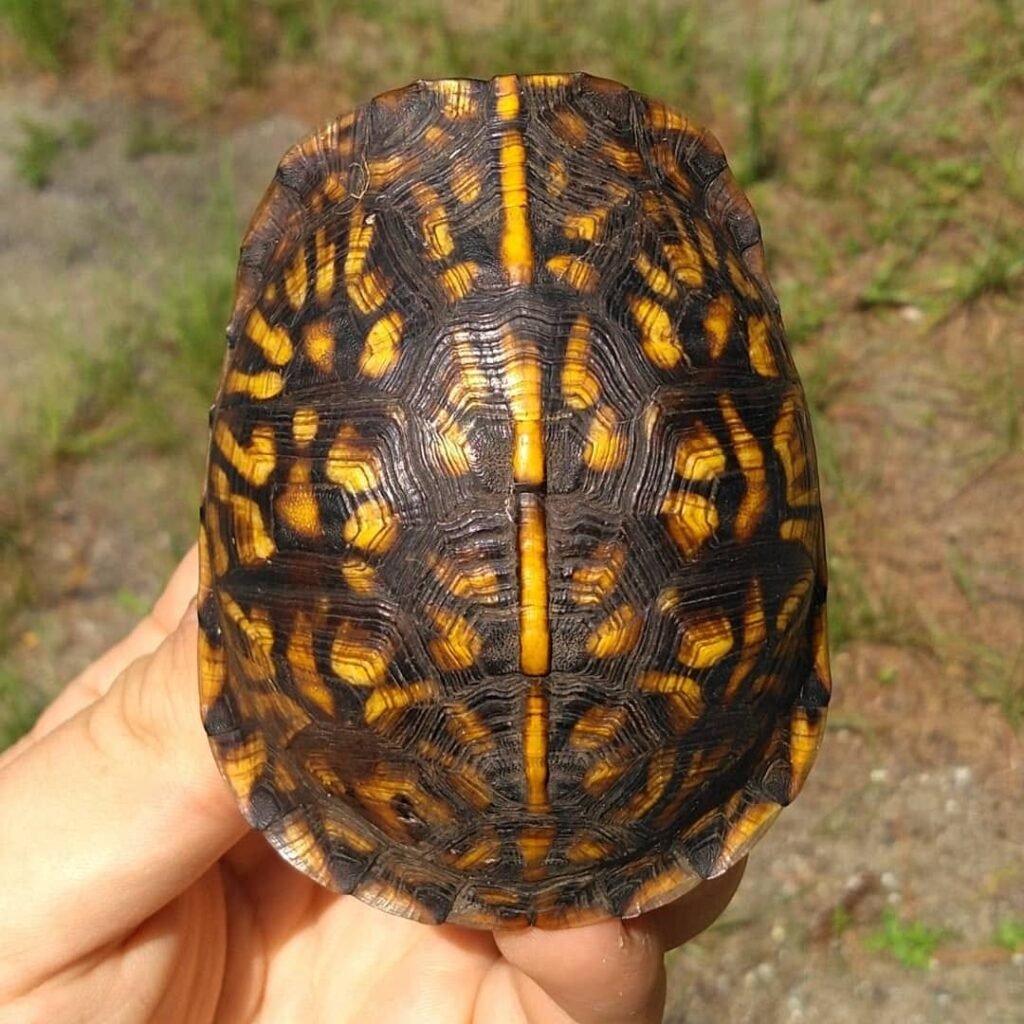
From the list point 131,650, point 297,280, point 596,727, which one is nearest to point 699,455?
point 596,727

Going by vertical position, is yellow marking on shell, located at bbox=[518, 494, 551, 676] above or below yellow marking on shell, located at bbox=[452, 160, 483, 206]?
below

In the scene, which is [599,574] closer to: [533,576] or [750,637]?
[533,576]

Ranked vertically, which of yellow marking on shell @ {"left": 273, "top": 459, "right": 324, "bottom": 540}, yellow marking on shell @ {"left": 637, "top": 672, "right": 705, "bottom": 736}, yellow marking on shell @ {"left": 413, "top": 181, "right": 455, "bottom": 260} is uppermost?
yellow marking on shell @ {"left": 413, "top": 181, "right": 455, "bottom": 260}

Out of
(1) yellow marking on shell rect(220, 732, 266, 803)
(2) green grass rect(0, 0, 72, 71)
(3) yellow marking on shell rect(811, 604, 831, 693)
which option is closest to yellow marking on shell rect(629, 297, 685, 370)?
(3) yellow marking on shell rect(811, 604, 831, 693)

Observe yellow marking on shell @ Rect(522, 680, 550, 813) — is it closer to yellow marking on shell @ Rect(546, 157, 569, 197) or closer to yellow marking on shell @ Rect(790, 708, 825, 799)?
yellow marking on shell @ Rect(790, 708, 825, 799)

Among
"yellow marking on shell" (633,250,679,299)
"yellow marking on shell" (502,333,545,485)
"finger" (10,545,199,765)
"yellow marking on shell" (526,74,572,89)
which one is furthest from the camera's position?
"finger" (10,545,199,765)

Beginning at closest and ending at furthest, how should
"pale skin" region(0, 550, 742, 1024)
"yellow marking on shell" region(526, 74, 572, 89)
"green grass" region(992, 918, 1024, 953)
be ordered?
"yellow marking on shell" region(526, 74, 572, 89), "pale skin" region(0, 550, 742, 1024), "green grass" region(992, 918, 1024, 953)

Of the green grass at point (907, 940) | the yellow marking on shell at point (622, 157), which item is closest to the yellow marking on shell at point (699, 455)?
the yellow marking on shell at point (622, 157)

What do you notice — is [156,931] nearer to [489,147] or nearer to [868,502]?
[489,147]
